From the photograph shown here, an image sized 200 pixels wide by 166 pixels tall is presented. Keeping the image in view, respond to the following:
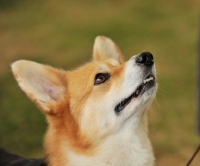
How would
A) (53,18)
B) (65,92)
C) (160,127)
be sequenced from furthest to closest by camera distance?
(53,18) → (160,127) → (65,92)

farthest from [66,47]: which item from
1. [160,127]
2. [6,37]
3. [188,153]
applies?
[188,153]

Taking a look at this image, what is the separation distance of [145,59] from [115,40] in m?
5.83

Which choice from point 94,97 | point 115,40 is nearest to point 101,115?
point 94,97

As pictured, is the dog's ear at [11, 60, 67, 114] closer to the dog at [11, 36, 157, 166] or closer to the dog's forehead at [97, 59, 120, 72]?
the dog at [11, 36, 157, 166]

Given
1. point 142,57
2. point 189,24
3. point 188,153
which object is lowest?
point 188,153

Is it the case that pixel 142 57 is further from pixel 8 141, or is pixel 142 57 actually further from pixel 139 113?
pixel 8 141

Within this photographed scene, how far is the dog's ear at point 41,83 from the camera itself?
330 centimetres

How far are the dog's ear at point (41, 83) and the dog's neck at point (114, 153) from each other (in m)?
0.33

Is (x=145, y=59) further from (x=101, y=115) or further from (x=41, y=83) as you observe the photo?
(x=41, y=83)

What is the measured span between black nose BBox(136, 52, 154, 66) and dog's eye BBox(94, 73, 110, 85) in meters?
0.28

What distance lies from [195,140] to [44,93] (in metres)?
3.09

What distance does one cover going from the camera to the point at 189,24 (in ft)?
32.2

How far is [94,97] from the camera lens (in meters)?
3.38

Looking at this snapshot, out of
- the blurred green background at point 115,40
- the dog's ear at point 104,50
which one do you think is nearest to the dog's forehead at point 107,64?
the dog's ear at point 104,50
